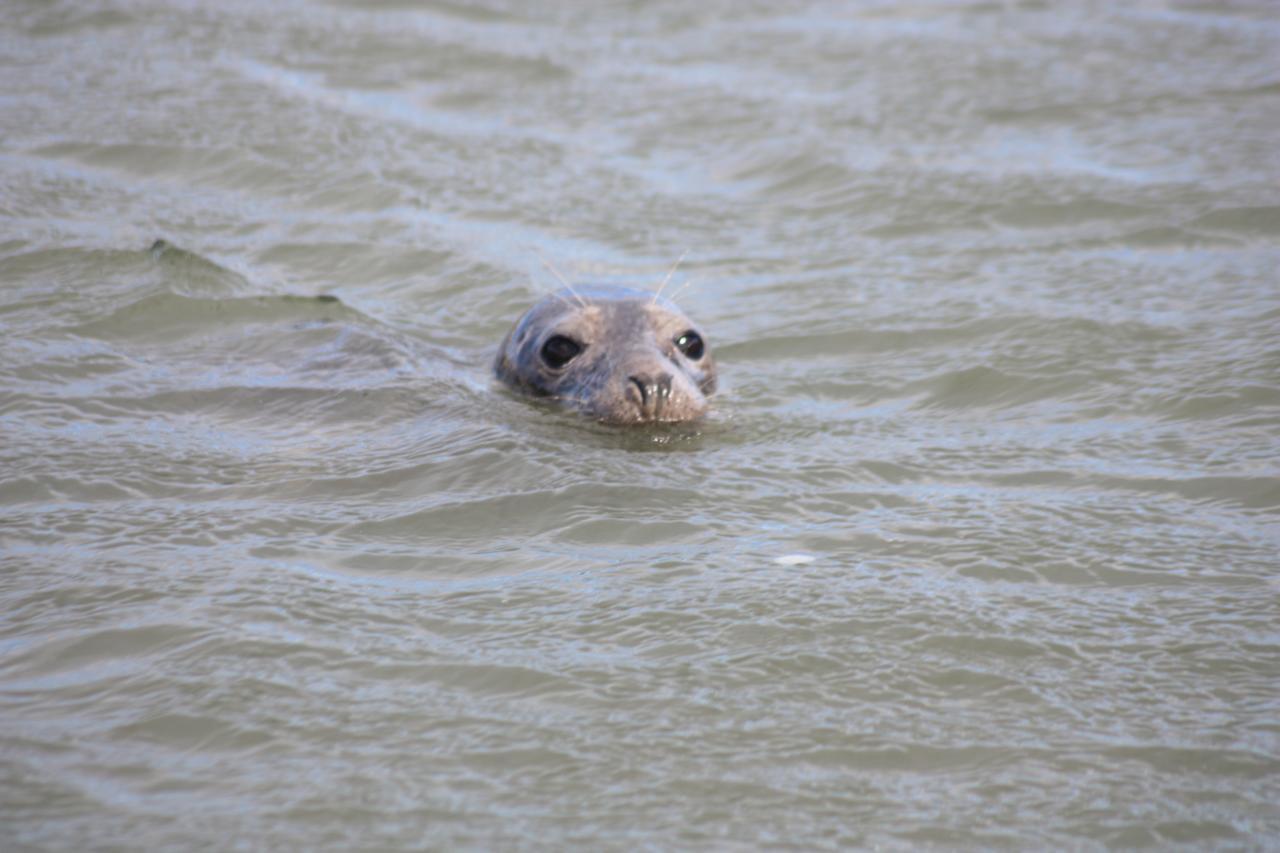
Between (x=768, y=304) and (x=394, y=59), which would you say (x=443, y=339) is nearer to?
(x=768, y=304)

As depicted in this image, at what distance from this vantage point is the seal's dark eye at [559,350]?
21.0ft

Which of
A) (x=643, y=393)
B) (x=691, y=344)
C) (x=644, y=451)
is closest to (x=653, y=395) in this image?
(x=643, y=393)

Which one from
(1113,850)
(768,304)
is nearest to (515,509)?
(1113,850)

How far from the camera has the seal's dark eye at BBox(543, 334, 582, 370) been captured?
6406 mm

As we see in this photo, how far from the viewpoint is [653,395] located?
19.5 feet

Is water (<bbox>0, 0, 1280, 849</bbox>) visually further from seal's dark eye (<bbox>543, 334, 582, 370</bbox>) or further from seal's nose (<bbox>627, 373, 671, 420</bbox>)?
seal's dark eye (<bbox>543, 334, 582, 370</bbox>)

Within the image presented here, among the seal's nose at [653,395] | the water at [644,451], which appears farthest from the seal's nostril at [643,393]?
the water at [644,451]

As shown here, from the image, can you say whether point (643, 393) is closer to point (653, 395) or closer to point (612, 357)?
point (653, 395)

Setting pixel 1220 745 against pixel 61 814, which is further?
pixel 1220 745

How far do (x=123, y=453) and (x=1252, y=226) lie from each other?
5543 mm

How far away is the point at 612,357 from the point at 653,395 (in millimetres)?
376

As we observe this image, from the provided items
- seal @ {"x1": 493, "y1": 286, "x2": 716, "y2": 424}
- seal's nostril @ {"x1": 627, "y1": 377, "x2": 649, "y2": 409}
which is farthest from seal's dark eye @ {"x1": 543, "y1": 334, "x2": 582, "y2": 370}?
seal's nostril @ {"x1": 627, "y1": 377, "x2": 649, "y2": 409}

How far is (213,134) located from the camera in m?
9.91

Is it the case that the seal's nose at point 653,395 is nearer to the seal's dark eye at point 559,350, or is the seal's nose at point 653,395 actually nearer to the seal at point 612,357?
the seal at point 612,357
